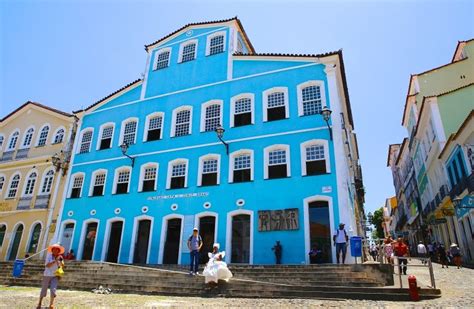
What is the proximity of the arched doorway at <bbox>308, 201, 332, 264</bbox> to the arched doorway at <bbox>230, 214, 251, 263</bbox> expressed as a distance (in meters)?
2.92

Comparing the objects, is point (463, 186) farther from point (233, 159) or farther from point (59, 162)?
point (59, 162)

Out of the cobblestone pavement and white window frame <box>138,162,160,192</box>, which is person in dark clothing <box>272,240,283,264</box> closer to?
the cobblestone pavement

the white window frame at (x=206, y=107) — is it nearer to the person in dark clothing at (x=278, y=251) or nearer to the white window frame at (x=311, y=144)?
the white window frame at (x=311, y=144)

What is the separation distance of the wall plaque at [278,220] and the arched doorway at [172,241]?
14.8 feet

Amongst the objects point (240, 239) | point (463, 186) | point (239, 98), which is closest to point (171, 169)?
point (239, 98)

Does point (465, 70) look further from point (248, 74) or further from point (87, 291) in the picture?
point (87, 291)

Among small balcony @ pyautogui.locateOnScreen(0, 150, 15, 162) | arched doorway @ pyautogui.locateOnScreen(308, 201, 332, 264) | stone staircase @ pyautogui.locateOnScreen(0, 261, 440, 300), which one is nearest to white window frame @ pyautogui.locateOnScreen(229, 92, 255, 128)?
arched doorway @ pyautogui.locateOnScreen(308, 201, 332, 264)

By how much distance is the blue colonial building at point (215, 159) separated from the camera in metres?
15.1

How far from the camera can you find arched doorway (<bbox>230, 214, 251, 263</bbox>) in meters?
15.4

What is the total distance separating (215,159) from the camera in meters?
17.8

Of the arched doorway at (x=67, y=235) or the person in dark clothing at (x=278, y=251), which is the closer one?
the person in dark clothing at (x=278, y=251)

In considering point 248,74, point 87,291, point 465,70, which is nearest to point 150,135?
point 248,74

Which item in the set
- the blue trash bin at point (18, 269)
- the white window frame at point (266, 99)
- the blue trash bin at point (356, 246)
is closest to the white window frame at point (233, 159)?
the white window frame at point (266, 99)

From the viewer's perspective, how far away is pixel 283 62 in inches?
732
